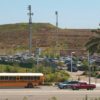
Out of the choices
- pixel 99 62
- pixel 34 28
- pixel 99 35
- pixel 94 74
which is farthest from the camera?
pixel 34 28

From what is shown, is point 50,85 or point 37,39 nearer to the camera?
point 50,85

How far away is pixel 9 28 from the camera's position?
19838 centimetres

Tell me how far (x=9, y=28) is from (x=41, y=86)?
144000 millimetres

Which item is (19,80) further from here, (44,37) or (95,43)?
(44,37)

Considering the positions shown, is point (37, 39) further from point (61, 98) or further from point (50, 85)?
point (61, 98)

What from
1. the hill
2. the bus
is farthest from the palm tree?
the hill

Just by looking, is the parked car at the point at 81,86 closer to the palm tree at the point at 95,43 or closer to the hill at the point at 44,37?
the palm tree at the point at 95,43

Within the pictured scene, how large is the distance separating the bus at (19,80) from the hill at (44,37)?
315 feet

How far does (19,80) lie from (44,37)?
117 m

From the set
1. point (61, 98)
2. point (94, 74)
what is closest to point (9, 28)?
point (94, 74)

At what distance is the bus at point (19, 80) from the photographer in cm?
5328

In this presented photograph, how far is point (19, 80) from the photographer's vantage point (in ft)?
175

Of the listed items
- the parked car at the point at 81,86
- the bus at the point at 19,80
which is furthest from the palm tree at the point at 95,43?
the bus at the point at 19,80

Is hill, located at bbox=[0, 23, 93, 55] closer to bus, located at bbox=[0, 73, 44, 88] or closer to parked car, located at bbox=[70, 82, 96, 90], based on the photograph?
bus, located at bbox=[0, 73, 44, 88]
